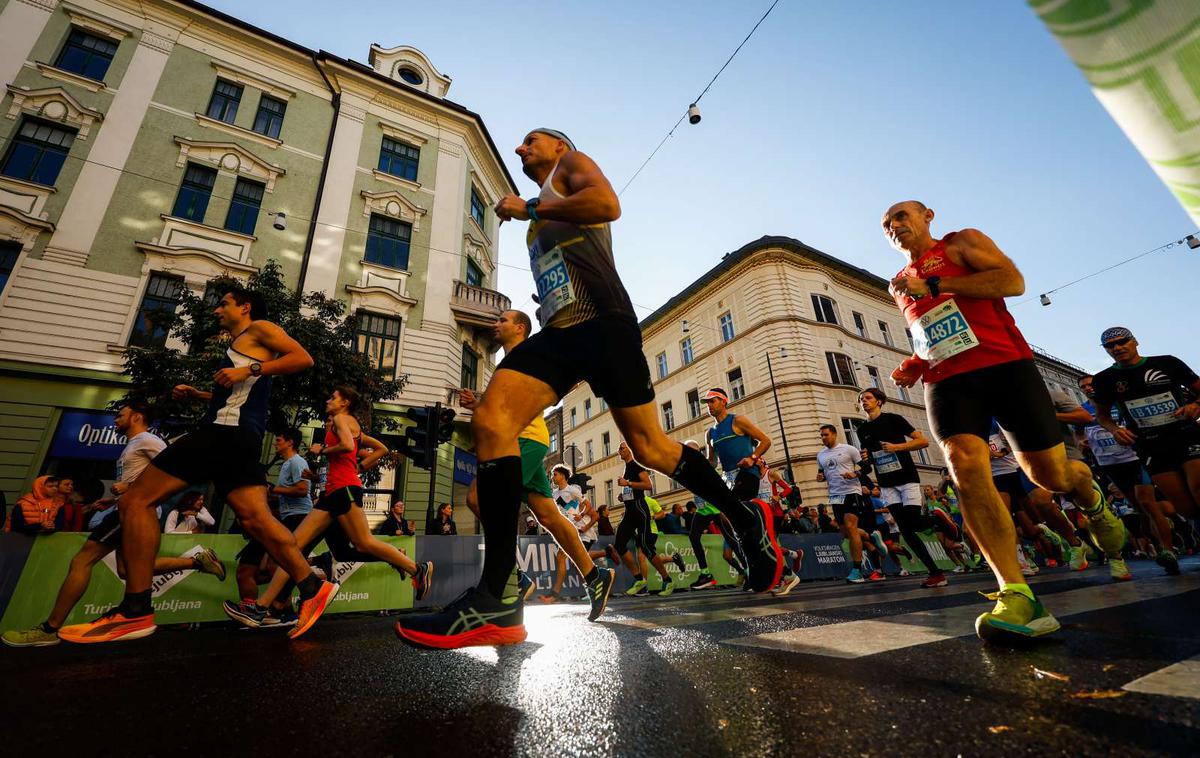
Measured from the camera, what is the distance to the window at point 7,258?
37.9ft

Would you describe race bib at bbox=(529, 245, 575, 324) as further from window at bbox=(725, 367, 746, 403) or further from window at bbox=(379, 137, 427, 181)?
window at bbox=(725, 367, 746, 403)

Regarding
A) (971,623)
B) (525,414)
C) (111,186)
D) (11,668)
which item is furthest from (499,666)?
(111,186)

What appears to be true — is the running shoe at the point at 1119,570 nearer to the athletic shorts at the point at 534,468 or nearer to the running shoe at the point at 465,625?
the athletic shorts at the point at 534,468

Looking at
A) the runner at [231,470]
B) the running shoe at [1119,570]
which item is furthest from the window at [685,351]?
the runner at [231,470]

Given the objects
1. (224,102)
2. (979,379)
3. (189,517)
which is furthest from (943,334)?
(224,102)

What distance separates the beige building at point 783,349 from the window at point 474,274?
824cm

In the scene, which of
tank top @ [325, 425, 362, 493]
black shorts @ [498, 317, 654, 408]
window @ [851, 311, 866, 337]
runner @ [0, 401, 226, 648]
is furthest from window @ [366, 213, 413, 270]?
window @ [851, 311, 866, 337]

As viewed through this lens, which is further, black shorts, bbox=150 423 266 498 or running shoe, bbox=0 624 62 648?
running shoe, bbox=0 624 62 648

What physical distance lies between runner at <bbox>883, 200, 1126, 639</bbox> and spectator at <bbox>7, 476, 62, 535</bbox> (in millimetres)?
7263

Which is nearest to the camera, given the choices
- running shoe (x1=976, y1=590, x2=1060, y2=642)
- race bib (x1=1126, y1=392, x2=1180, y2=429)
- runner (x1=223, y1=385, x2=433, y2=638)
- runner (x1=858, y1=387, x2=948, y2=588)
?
running shoe (x1=976, y1=590, x2=1060, y2=642)

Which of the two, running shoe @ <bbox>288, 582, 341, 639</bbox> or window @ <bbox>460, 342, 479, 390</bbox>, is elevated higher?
window @ <bbox>460, 342, 479, 390</bbox>

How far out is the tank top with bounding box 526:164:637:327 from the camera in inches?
83.6

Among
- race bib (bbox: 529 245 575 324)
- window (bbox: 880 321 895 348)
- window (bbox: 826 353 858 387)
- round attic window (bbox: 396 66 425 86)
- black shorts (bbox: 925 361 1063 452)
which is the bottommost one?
black shorts (bbox: 925 361 1063 452)

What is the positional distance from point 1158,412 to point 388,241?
17.1 meters
